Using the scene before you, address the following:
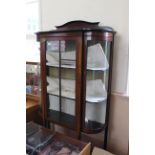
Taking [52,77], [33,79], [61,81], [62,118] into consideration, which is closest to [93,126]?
[62,118]

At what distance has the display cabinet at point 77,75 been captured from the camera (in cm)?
146

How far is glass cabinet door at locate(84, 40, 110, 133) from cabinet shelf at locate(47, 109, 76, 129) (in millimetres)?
155

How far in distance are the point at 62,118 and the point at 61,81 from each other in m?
0.42

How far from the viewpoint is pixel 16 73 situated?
0.44 meters

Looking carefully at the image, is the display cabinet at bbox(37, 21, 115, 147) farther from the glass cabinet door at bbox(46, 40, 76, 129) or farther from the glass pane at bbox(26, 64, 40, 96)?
the glass pane at bbox(26, 64, 40, 96)

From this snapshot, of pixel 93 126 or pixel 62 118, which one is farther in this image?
pixel 62 118

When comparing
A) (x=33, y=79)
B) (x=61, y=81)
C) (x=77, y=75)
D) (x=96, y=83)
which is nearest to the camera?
(x=77, y=75)

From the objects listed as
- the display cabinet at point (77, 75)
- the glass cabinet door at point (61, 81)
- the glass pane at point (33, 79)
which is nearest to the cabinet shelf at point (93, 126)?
the display cabinet at point (77, 75)

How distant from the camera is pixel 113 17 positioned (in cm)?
156

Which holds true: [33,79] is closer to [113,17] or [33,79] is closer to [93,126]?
[93,126]

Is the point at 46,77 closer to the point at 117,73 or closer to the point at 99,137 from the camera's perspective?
the point at 117,73

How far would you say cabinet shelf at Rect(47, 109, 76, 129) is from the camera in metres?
1.68
